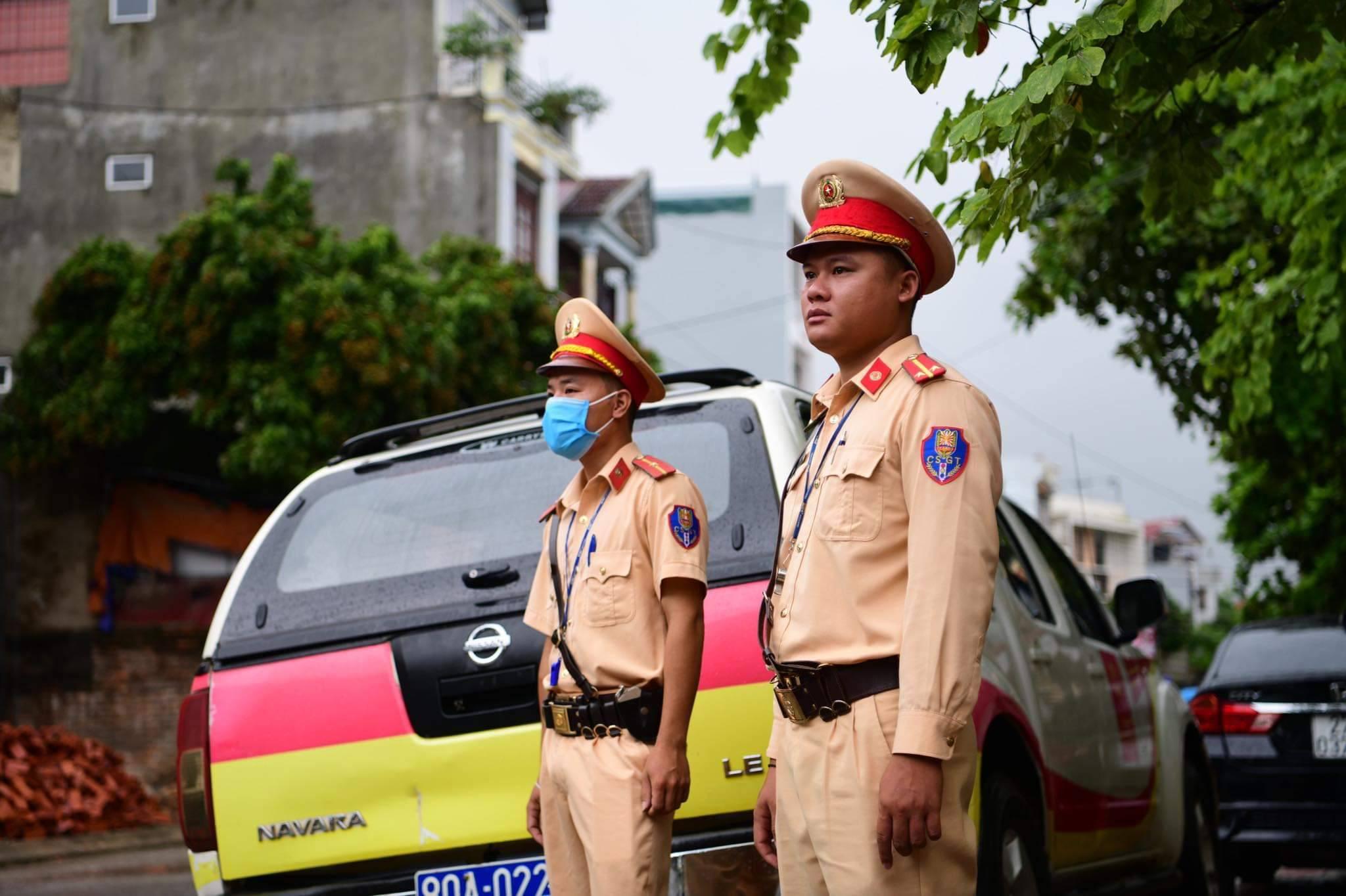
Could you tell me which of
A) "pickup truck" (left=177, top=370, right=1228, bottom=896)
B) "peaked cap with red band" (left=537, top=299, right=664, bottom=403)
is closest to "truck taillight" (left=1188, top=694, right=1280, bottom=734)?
"pickup truck" (left=177, top=370, right=1228, bottom=896)

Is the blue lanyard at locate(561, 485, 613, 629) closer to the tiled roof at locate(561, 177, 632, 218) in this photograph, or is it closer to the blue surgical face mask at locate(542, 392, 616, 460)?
the blue surgical face mask at locate(542, 392, 616, 460)

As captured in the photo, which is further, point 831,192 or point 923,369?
point 831,192

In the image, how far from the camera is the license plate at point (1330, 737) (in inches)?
326

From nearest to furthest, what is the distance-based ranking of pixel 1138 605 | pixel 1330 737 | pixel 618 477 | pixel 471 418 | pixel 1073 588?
pixel 618 477, pixel 471 418, pixel 1138 605, pixel 1073 588, pixel 1330 737

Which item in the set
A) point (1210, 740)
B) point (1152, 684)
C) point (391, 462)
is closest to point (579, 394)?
point (391, 462)

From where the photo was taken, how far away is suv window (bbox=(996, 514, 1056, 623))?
5578 millimetres

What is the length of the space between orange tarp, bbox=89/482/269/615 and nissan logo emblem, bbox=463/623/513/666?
56.0 feet

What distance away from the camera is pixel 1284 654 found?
896 centimetres

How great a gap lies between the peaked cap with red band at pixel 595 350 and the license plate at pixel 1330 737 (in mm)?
5501

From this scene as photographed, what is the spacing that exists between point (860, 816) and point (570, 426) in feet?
4.63

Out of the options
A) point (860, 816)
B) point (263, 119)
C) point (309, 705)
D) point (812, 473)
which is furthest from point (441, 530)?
point (263, 119)

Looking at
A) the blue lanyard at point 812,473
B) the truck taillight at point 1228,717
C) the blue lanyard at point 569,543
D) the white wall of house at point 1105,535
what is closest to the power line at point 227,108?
the truck taillight at point 1228,717

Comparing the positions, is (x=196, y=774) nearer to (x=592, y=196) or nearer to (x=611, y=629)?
(x=611, y=629)

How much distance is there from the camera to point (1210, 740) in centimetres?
881
